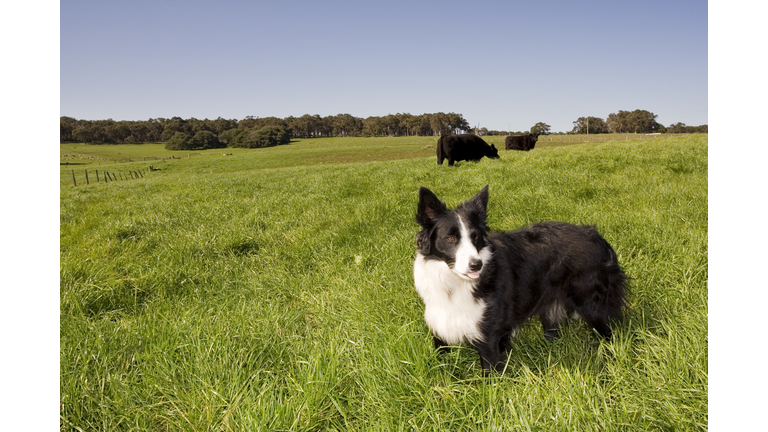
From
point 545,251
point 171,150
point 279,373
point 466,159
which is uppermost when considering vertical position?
point 171,150

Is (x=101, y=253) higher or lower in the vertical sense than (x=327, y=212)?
lower

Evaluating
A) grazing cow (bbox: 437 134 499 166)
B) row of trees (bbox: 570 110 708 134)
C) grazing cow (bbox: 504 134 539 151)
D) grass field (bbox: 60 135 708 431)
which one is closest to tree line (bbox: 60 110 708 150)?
row of trees (bbox: 570 110 708 134)

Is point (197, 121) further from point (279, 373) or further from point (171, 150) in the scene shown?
point (279, 373)

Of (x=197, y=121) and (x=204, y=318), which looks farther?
(x=197, y=121)

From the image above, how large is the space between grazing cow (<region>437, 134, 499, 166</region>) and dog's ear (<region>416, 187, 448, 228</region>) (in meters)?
15.4

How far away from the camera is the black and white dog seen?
2.73 metres

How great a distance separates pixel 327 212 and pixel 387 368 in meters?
5.32

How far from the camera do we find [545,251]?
311cm

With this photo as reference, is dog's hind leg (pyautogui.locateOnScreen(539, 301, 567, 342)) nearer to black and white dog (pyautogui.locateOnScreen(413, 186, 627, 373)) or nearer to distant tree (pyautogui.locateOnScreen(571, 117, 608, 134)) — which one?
black and white dog (pyautogui.locateOnScreen(413, 186, 627, 373))

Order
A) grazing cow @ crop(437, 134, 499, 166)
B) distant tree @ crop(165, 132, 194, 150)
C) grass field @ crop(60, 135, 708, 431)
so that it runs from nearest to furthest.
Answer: grass field @ crop(60, 135, 708, 431)
grazing cow @ crop(437, 134, 499, 166)
distant tree @ crop(165, 132, 194, 150)

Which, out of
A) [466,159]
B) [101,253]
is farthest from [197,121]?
[101,253]

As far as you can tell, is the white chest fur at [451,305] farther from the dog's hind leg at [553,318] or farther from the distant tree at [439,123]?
the distant tree at [439,123]

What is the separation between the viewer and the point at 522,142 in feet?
105

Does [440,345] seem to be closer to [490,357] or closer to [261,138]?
[490,357]
